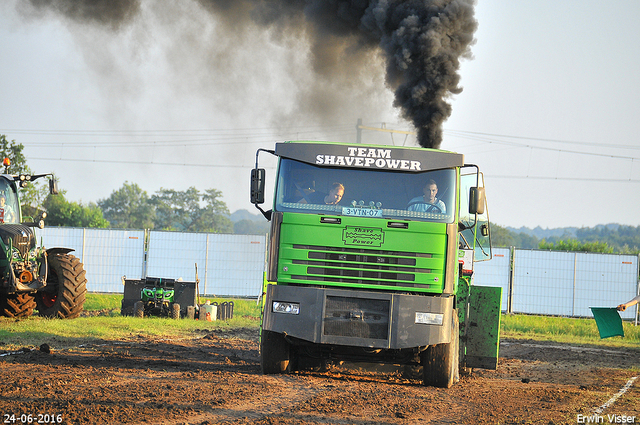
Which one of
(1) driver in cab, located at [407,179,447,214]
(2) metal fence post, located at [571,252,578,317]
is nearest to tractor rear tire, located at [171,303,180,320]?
(1) driver in cab, located at [407,179,447,214]

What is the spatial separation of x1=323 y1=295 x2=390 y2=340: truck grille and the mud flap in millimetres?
2347

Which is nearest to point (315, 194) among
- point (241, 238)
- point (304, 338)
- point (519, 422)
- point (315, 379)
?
point (304, 338)

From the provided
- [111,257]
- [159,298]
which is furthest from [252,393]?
[111,257]

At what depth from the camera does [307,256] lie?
321 inches

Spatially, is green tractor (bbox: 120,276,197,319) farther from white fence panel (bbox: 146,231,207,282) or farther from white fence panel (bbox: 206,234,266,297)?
white fence panel (bbox: 146,231,207,282)

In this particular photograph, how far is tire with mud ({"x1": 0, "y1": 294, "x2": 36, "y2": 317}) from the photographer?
13.9 meters

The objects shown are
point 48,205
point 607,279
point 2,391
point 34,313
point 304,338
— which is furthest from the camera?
point 48,205

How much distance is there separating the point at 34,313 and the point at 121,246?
722cm

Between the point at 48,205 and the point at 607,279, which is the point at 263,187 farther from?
the point at 48,205

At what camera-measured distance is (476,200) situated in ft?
28.4

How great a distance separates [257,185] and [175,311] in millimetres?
8145

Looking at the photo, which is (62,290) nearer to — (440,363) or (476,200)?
(440,363)

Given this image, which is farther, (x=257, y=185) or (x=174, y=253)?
(x=174, y=253)

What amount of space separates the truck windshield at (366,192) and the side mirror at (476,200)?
0.32 m
